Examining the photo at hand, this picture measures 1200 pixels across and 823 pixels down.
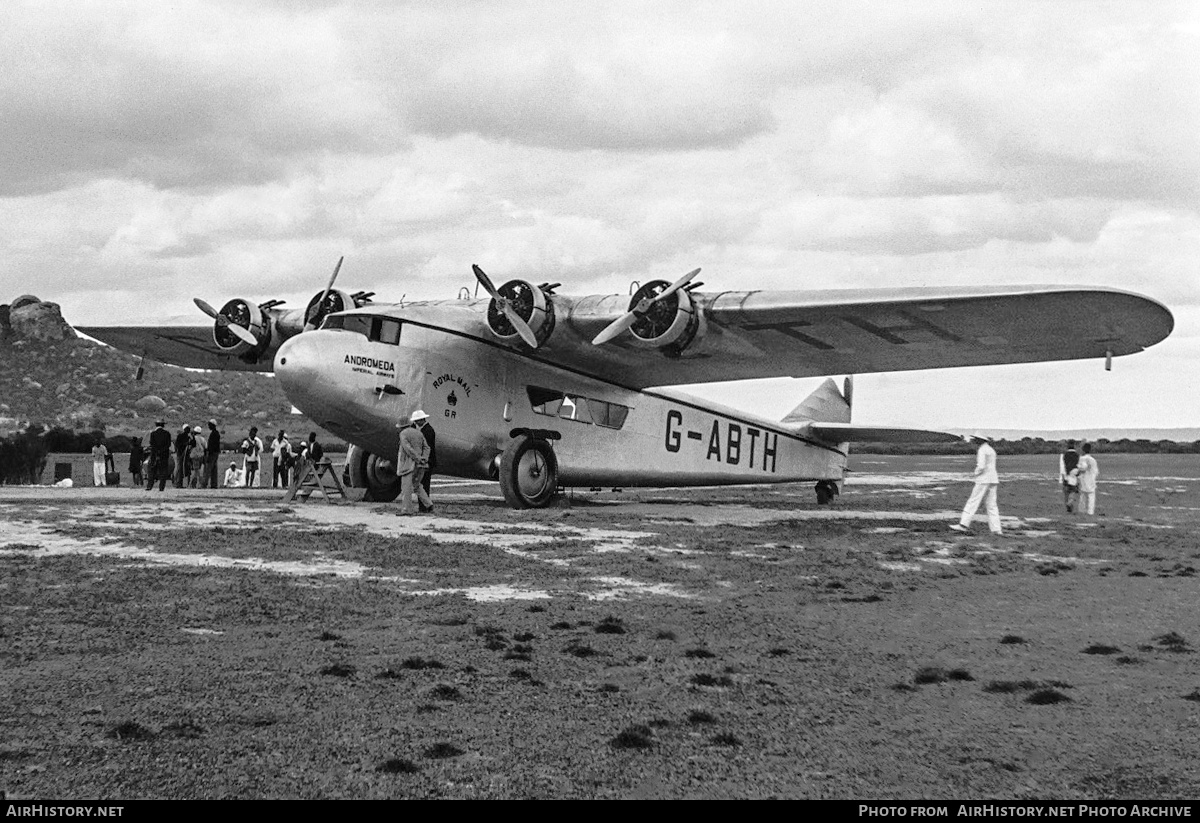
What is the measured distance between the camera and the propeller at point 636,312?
1692cm

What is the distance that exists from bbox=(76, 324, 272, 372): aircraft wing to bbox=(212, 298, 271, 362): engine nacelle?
26.0 inches

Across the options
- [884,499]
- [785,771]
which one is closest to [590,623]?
[785,771]

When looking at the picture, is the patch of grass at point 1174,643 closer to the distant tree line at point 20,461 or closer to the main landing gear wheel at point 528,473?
the main landing gear wheel at point 528,473

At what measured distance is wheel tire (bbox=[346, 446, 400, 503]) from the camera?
20.4m

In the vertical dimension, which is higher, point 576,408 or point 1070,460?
point 576,408

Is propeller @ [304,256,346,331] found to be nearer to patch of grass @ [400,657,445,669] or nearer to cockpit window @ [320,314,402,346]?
cockpit window @ [320,314,402,346]

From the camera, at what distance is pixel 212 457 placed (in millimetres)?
26359

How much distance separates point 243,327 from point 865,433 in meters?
13.7

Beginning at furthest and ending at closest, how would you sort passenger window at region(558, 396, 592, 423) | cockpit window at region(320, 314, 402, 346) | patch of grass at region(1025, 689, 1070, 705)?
passenger window at region(558, 396, 592, 423), cockpit window at region(320, 314, 402, 346), patch of grass at region(1025, 689, 1070, 705)

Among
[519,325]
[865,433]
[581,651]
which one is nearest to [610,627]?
[581,651]

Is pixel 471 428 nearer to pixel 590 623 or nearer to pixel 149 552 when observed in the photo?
pixel 149 552

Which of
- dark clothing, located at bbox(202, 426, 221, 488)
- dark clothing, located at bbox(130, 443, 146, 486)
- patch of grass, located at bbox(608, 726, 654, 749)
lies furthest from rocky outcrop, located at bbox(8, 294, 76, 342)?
patch of grass, located at bbox(608, 726, 654, 749)

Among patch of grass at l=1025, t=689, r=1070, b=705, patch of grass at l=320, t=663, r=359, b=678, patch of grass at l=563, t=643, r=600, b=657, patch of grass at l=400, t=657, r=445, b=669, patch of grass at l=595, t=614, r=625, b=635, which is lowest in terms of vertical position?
patch of grass at l=320, t=663, r=359, b=678

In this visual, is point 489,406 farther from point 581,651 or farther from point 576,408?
point 581,651
